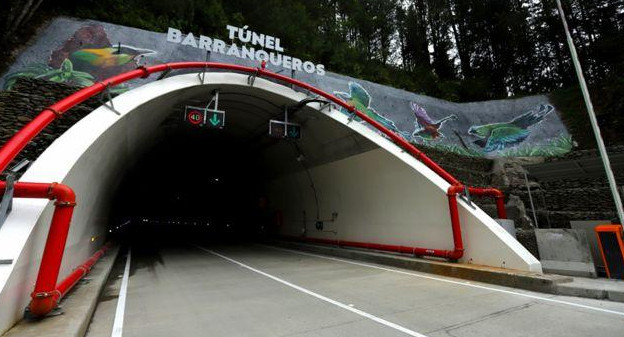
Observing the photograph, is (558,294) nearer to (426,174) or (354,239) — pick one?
(426,174)

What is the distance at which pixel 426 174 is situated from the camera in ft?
39.1

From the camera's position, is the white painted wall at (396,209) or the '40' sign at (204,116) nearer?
the white painted wall at (396,209)

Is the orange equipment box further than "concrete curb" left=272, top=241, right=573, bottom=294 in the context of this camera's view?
Yes

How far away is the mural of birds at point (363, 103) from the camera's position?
25.4 meters

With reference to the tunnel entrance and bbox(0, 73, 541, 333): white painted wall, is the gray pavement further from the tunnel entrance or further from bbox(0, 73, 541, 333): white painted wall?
the tunnel entrance

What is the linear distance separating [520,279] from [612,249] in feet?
8.94

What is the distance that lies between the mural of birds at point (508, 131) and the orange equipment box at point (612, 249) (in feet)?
66.0

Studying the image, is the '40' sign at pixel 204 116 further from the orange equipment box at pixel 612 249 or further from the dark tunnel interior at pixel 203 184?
the orange equipment box at pixel 612 249

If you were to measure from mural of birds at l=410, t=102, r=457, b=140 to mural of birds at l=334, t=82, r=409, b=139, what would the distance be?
167 centimetres

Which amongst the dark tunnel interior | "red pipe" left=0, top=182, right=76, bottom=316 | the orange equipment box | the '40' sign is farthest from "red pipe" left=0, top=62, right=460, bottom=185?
the dark tunnel interior

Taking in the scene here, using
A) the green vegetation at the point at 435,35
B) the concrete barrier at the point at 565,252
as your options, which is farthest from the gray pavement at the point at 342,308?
the green vegetation at the point at 435,35

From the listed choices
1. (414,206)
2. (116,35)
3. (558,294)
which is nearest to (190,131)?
(116,35)

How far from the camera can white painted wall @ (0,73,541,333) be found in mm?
5070

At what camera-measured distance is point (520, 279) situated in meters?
8.17
